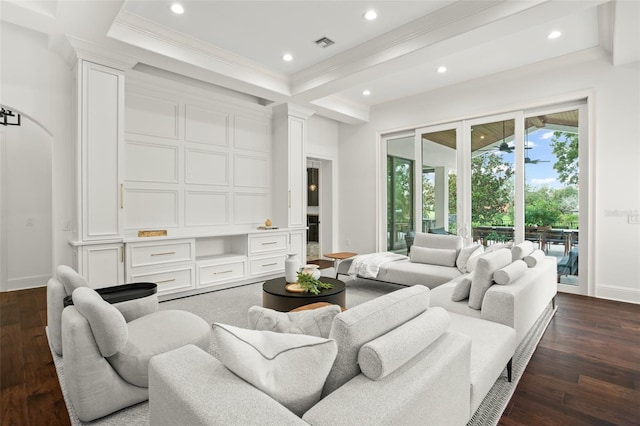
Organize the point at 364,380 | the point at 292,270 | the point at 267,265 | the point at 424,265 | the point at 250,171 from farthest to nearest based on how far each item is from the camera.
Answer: the point at 250,171 → the point at 267,265 → the point at 424,265 → the point at 292,270 → the point at 364,380

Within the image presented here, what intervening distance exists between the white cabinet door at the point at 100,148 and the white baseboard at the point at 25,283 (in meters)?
2.19

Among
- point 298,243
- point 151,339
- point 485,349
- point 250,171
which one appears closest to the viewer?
point 485,349

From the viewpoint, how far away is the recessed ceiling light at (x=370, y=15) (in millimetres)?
3450

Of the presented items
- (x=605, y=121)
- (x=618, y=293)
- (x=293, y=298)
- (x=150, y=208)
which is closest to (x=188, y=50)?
(x=150, y=208)

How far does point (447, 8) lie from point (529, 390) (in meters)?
3.41

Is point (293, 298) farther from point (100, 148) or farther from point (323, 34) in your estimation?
point (323, 34)

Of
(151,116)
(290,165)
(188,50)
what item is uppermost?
(188,50)

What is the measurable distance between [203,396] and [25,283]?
5.50 m

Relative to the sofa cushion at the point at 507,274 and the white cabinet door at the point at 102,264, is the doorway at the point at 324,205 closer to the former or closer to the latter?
the white cabinet door at the point at 102,264

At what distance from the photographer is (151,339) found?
6.77ft

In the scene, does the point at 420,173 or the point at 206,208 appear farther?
the point at 420,173

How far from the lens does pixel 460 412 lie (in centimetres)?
150

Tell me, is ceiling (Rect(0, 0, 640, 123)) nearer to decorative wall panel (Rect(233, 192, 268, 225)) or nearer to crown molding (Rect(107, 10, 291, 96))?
crown molding (Rect(107, 10, 291, 96))

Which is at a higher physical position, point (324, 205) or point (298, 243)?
point (324, 205)
